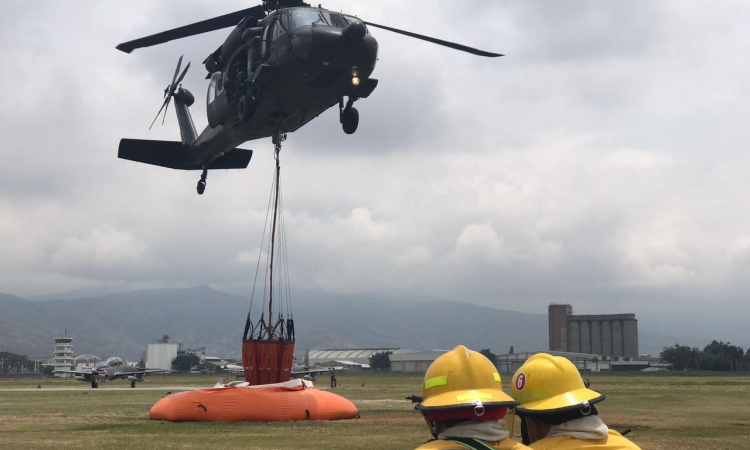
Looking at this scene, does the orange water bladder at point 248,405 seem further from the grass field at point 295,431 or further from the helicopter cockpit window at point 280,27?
the helicopter cockpit window at point 280,27

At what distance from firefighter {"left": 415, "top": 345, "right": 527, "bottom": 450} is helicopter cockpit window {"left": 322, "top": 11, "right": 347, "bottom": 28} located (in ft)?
70.0

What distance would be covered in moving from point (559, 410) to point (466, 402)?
3.62ft

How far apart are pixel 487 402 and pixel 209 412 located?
67.9ft

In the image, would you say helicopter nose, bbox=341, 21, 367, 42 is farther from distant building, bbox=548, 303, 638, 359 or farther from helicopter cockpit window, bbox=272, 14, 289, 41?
distant building, bbox=548, 303, 638, 359

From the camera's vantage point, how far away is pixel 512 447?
4.22 m

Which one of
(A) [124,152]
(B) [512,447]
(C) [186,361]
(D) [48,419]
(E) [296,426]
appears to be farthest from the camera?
(C) [186,361]

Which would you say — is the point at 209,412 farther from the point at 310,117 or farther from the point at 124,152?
the point at 124,152

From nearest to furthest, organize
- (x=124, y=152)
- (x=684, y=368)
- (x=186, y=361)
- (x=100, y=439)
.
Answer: (x=100, y=439) < (x=124, y=152) < (x=684, y=368) < (x=186, y=361)

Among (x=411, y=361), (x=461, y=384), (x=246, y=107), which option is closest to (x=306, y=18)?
(x=246, y=107)

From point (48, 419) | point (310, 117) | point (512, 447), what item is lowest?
point (48, 419)

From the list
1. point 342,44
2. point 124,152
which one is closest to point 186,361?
point 124,152

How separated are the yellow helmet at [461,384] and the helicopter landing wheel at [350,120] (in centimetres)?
2371

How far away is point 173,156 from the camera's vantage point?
35.4 metres

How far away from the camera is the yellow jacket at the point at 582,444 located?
5.02 meters
